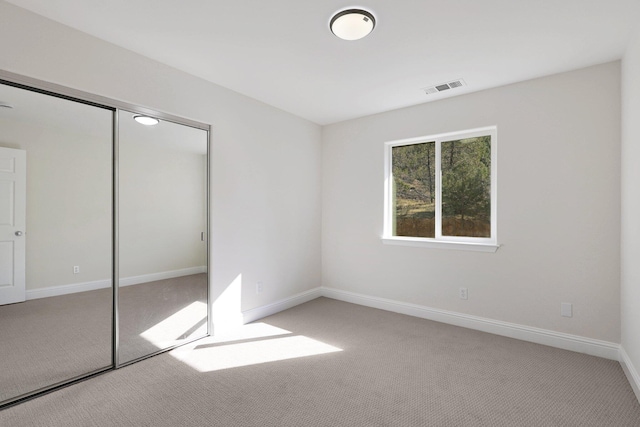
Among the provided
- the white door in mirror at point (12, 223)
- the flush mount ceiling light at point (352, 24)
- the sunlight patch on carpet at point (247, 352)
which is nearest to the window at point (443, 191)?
the sunlight patch on carpet at point (247, 352)

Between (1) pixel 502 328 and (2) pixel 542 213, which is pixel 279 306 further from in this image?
(2) pixel 542 213

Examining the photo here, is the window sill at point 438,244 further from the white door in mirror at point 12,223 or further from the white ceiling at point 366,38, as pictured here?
the white door in mirror at point 12,223

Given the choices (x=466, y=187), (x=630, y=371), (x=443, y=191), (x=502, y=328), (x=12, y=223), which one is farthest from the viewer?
(x=443, y=191)

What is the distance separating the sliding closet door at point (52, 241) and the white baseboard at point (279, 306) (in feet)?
4.56

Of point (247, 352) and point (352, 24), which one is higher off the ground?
point (352, 24)

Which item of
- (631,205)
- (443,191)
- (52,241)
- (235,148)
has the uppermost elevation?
(235,148)

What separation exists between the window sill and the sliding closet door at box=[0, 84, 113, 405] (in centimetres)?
302

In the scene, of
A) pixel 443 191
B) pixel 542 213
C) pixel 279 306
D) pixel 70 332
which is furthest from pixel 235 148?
pixel 542 213

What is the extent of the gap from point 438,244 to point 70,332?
356 cm

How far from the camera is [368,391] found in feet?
7.21

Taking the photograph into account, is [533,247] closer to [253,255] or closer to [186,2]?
[253,255]

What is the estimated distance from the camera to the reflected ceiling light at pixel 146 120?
265 cm

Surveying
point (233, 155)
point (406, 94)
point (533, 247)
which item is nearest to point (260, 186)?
point (233, 155)

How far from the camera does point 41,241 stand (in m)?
2.29
